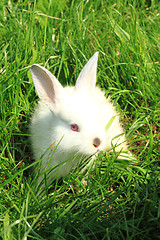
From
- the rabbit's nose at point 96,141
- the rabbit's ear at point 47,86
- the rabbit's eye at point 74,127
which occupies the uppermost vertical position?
the rabbit's ear at point 47,86

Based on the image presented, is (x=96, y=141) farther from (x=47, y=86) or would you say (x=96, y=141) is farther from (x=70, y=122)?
(x=47, y=86)

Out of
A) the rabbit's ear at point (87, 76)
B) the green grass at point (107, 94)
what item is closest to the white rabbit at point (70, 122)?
the rabbit's ear at point (87, 76)

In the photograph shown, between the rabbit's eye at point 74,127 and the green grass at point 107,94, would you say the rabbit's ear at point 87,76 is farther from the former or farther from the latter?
the green grass at point 107,94

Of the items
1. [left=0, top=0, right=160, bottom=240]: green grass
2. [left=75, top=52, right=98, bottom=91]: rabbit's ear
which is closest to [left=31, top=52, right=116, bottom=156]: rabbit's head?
A: [left=75, top=52, right=98, bottom=91]: rabbit's ear

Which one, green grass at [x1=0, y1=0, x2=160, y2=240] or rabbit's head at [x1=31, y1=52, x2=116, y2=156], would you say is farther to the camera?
rabbit's head at [x1=31, y1=52, x2=116, y2=156]

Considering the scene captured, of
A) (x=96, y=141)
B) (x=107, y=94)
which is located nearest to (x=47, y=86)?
(x=96, y=141)

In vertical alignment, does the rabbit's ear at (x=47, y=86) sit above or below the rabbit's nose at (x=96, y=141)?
above

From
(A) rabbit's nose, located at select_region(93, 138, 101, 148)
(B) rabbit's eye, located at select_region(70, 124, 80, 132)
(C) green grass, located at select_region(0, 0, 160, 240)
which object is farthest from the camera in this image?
(B) rabbit's eye, located at select_region(70, 124, 80, 132)

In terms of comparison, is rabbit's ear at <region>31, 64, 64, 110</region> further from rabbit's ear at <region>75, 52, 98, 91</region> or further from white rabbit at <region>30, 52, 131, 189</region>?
rabbit's ear at <region>75, 52, 98, 91</region>
